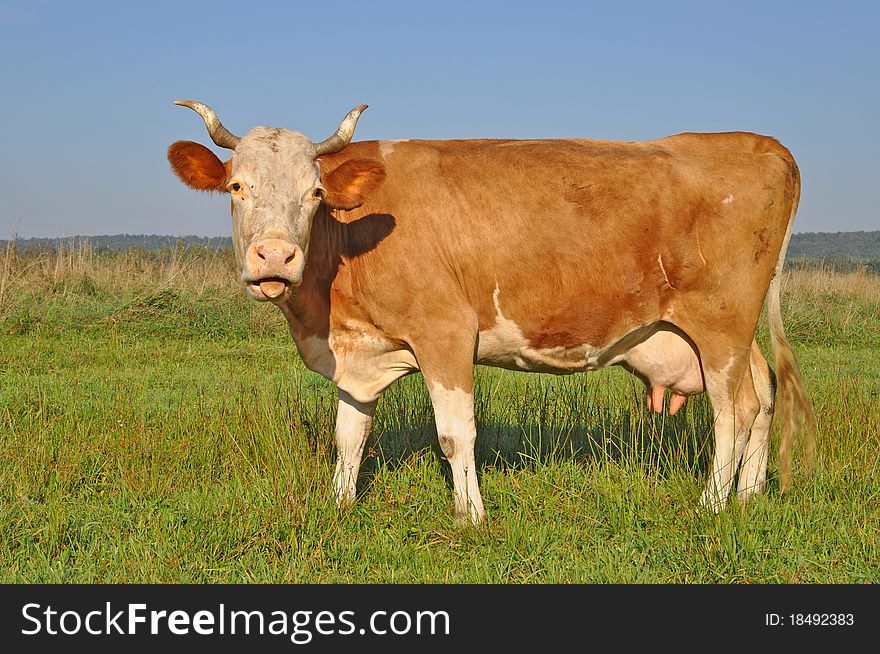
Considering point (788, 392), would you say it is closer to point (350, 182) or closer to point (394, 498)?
point (394, 498)

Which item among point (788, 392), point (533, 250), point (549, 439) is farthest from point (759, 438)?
point (533, 250)

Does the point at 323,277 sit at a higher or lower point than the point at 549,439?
higher

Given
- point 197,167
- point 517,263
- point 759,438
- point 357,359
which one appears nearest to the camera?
point 197,167

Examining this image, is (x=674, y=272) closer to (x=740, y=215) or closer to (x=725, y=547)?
(x=740, y=215)

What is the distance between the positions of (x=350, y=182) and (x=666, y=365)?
2.56 meters

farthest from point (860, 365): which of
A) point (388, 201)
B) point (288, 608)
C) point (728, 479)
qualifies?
point (288, 608)

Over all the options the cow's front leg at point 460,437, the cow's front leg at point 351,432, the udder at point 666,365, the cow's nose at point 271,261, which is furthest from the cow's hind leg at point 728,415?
the cow's nose at point 271,261

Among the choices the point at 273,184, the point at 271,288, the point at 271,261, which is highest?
the point at 273,184

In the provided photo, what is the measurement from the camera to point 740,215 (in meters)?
5.61

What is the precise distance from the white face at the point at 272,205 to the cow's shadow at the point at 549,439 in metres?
1.79

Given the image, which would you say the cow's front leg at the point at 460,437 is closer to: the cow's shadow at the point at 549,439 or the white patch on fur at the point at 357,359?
the white patch on fur at the point at 357,359

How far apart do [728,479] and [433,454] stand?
6.67ft

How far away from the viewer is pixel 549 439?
6898mm

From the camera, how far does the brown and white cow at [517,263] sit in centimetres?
517
